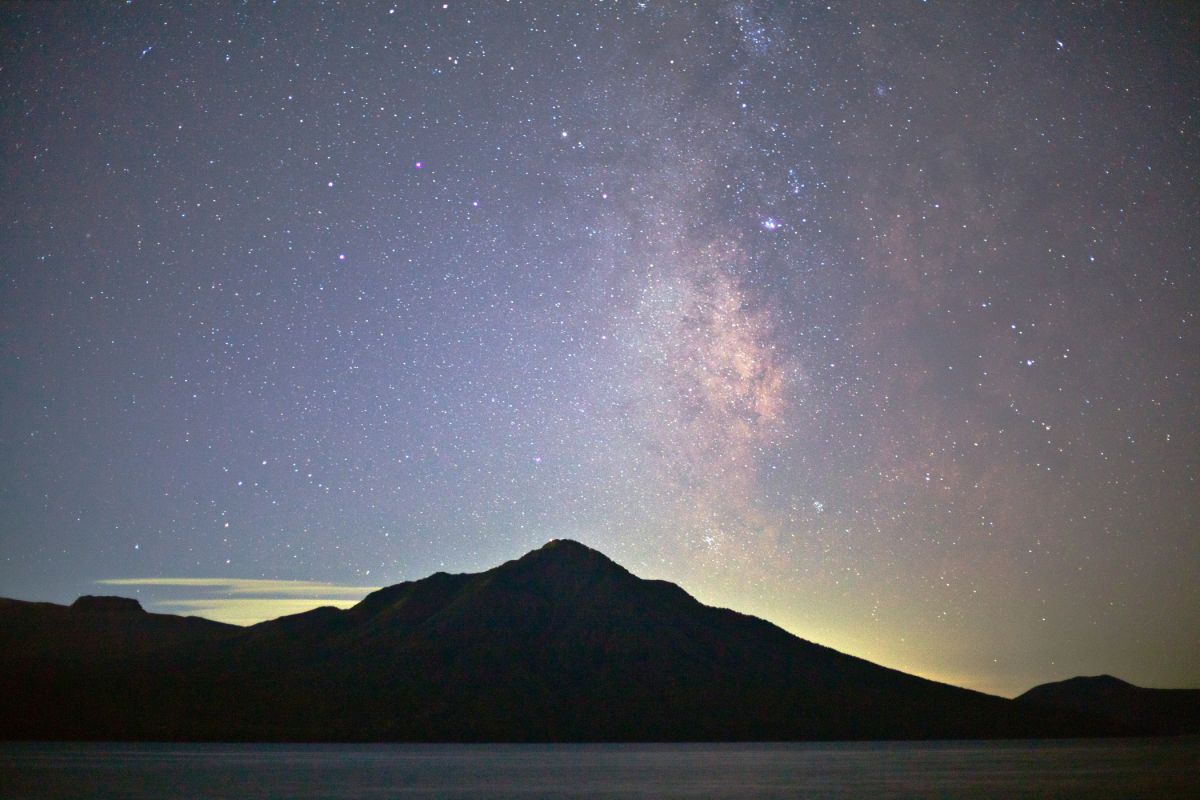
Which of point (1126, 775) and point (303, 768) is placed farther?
point (303, 768)

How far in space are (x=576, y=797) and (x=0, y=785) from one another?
39.7 m

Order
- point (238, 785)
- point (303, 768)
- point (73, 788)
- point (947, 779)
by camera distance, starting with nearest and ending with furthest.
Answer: point (73, 788)
point (238, 785)
point (947, 779)
point (303, 768)

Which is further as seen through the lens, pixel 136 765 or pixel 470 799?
pixel 136 765

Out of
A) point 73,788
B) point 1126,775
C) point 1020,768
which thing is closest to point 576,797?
point 73,788

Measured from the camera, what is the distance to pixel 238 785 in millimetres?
75875

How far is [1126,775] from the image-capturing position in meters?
97.2

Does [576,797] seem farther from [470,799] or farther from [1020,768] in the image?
[1020,768]

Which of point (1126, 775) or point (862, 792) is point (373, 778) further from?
point (1126, 775)

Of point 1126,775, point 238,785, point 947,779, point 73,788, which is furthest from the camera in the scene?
point 1126,775

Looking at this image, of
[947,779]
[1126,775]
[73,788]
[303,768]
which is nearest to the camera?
[73,788]

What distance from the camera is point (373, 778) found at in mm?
88062

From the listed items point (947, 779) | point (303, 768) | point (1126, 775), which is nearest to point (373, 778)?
point (303, 768)

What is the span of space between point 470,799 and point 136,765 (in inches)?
2563

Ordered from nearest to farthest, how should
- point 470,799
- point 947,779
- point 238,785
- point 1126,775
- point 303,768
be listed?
point 470,799
point 238,785
point 947,779
point 1126,775
point 303,768
